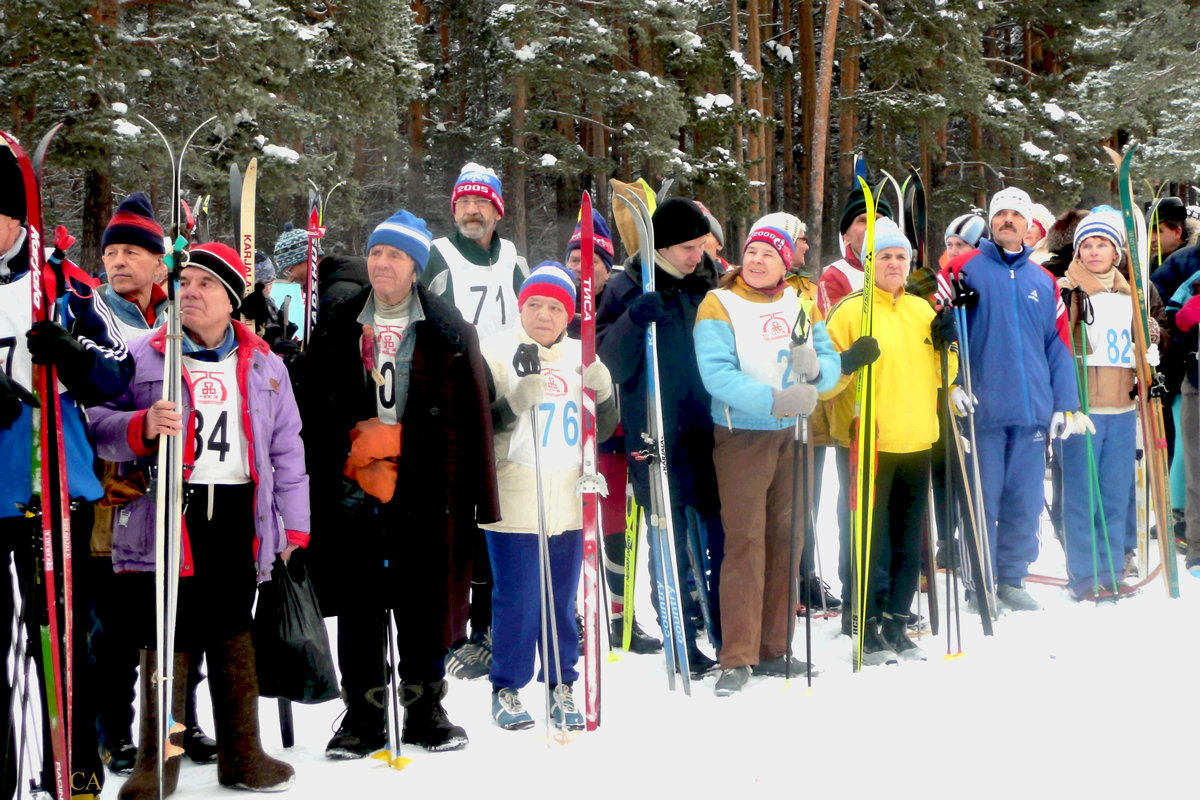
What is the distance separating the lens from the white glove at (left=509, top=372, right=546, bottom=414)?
3.53 meters

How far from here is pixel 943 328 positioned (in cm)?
454

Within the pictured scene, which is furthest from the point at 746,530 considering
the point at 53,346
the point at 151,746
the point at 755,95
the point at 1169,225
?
the point at 755,95

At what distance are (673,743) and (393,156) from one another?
65.7 ft

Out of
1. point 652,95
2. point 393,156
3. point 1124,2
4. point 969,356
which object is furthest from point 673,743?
point 1124,2

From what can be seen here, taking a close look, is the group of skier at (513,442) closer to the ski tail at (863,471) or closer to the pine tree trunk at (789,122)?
the ski tail at (863,471)

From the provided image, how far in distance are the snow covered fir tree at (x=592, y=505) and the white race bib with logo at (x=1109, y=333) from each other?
0.02 meters

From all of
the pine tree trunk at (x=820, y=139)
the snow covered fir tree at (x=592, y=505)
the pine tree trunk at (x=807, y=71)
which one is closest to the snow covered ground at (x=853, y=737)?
the snow covered fir tree at (x=592, y=505)

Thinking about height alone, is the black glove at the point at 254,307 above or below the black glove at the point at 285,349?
above

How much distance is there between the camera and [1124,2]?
2039 cm

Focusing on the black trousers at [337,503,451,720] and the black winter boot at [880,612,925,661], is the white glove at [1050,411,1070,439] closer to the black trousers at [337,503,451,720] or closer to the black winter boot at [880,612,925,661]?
the black winter boot at [880,612,925,661]

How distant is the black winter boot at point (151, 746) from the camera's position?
9.52 ft

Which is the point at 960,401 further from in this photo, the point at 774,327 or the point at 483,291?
the point at 483,291

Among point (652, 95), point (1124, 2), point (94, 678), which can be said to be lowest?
point (94, 678)

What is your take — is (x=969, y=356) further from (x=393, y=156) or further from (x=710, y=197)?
(x=393, y=156)
